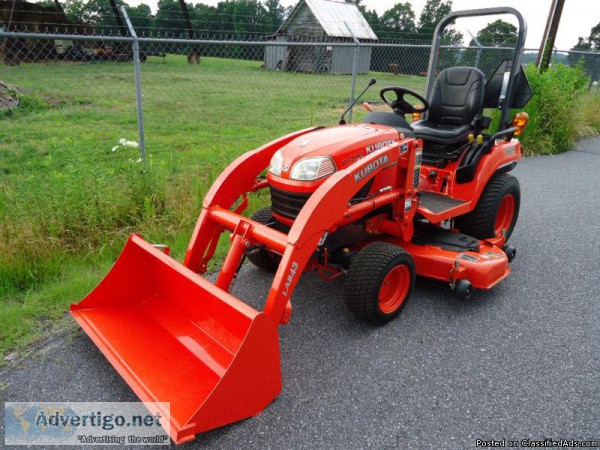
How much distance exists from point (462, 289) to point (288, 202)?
138 centimetres

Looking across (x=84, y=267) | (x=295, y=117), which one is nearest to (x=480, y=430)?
(x=84, y=267)

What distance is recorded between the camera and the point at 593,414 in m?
2.32

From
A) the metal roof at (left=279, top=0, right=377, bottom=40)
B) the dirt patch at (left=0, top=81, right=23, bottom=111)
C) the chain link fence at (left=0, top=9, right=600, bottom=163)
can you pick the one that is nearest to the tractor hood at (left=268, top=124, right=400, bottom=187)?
the chain link fence at (left=0, top=9, right=600, bottom=163)

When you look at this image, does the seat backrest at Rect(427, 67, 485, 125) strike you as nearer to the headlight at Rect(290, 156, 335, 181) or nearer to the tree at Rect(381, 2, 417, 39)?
the headlight at Rect(290, 156, 335, 181)

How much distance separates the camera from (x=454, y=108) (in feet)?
13.4

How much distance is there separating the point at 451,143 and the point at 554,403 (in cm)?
222

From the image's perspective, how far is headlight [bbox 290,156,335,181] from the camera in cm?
275

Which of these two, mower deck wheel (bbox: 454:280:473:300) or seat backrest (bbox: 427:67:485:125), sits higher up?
seat backrest (bbox: 427:67:485:125)

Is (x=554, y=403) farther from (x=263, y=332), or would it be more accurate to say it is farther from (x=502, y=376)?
(x=263, y=332)

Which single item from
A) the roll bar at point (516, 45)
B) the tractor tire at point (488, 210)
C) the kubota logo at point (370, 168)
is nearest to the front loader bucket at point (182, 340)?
the kubota logo at point (370, 168)

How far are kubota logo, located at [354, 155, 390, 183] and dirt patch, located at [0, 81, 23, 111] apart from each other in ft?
24.0

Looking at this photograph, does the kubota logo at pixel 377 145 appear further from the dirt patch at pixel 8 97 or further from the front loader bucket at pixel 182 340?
the dirt patch at pixel 8 97

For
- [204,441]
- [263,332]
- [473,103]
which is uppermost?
[473,103]

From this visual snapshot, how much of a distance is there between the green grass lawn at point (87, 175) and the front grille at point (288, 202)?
1.29m
